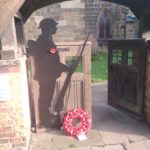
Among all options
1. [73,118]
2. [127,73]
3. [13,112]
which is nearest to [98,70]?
[127,73]

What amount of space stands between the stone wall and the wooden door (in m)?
8.11

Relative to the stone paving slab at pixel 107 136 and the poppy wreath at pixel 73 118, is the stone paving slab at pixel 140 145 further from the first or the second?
the poppy wreath at pixel 73 118

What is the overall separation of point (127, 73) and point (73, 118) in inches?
61.1

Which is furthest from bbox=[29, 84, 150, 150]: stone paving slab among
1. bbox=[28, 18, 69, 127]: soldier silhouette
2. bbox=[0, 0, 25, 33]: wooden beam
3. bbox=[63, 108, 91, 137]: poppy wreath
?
bbox=[0, 0, 25, 33]: wooden beam

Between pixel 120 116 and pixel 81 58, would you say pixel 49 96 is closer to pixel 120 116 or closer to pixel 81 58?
pixel 81 58

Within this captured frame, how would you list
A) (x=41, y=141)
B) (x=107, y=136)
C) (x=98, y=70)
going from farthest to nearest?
(x=98, y=70)
(x=107, y=136)
(x=41, y=141)

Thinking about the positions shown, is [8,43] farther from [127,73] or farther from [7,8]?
[127,73]

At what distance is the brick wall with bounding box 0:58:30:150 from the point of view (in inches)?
139

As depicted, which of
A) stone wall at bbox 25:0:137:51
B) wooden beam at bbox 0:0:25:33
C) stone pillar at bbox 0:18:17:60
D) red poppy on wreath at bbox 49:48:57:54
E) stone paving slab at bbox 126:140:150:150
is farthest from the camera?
stone wall at bbox 25:0:137:51

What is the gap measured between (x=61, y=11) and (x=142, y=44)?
9.75m

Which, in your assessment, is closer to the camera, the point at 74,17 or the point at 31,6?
the point at 31,6

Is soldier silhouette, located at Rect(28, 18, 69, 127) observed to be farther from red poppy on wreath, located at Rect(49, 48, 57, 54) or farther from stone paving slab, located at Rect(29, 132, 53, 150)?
stone paving slab, located at Rect(29, 132, 53, 150)

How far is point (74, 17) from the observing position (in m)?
14.1

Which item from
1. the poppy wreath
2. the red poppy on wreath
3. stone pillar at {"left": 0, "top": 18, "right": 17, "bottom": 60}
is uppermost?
stone pillar at {"left": 0, "top": 18, "right": 17, "bottom": 60}
